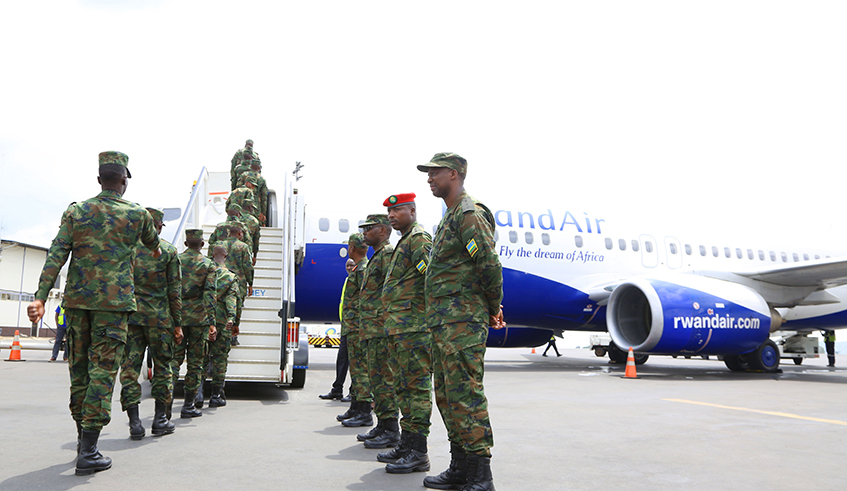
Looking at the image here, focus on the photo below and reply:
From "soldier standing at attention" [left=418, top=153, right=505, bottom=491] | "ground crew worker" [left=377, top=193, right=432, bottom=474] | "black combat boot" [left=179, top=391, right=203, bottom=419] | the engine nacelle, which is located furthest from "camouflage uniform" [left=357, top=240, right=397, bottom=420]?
the engine nacelle

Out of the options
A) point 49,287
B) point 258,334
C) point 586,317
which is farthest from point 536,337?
point 49,287

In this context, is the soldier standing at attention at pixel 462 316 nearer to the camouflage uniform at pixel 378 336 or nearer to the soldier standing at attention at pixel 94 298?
the camouflage uniform at pixel 378 336

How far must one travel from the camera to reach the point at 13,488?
120 inches

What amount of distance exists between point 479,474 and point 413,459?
2.24 ft

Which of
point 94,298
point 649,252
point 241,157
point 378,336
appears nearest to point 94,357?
point 94,298

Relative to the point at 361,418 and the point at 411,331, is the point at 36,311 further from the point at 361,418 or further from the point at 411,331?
the point at 361,418

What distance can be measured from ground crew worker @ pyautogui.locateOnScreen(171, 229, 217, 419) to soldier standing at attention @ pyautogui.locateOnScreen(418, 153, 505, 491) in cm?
279

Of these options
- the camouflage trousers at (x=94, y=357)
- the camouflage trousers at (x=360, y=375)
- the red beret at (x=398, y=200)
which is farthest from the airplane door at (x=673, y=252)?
the camouflage trousers at (x=94, y=357)

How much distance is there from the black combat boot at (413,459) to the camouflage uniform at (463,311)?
1.48 feet

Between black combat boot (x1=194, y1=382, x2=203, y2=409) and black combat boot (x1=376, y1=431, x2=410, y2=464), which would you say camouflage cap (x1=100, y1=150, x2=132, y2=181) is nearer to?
black combat boot (x1=376, y1=431, x2=410, y2=464)

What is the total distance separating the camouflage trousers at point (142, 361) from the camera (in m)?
4.32

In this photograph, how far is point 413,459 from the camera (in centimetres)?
365

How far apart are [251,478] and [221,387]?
10.8ft

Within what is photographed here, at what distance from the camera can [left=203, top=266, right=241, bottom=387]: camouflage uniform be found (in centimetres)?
611
